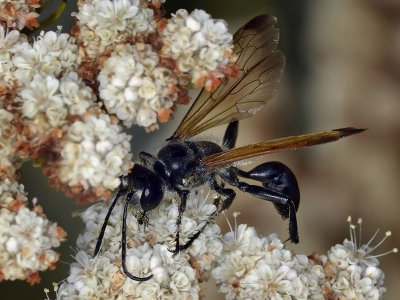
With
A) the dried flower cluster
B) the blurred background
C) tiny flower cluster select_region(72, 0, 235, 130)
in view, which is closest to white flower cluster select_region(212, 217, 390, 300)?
the dried flower cluster

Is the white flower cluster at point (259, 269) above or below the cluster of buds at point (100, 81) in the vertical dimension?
below

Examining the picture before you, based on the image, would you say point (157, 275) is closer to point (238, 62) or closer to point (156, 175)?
point (156, 175)

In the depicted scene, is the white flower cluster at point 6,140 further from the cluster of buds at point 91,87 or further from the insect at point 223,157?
the insect at point 223,157

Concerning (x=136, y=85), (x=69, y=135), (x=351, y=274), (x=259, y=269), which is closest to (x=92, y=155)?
(x=69, y=135)

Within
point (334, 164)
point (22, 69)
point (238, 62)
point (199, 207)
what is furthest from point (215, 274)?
point (334, 164)

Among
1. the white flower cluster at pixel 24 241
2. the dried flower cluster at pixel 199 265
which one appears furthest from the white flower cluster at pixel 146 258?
the white flower cluster at pixel 24 241

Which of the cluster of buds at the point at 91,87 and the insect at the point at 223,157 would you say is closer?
the cluster of buds at the point at 91,87

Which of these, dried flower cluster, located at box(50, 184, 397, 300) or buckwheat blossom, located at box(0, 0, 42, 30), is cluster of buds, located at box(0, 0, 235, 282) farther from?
dried flower cluster, located at box(50, 184, 397, 300)
